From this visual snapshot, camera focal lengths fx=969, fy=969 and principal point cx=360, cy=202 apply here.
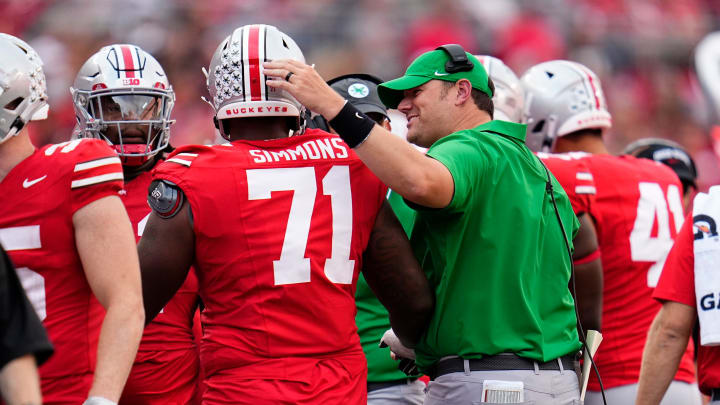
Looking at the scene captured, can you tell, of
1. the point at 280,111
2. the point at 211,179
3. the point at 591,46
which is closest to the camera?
the point at 211,179

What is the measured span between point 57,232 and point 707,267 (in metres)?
2.34

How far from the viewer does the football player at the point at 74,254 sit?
283 cm

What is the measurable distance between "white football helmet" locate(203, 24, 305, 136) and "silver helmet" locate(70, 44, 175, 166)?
746 millimetres

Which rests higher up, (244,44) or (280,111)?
(244,44)

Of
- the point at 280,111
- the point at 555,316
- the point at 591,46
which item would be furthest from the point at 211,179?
the point at 591,46

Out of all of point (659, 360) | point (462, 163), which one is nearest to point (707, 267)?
point (659, 360)

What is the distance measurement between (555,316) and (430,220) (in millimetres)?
590

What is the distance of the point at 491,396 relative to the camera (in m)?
3.41

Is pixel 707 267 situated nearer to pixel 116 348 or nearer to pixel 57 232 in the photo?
pixel 116 348

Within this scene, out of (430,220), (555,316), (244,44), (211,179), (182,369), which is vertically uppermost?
(244,44)

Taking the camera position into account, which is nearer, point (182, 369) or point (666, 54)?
Result: point (182, 369)

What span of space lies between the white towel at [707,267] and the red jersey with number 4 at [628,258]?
4.42ft

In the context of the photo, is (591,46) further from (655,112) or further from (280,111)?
(280,111)

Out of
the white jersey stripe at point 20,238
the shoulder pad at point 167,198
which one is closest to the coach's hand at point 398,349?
the shoulder pad at point 167,198
